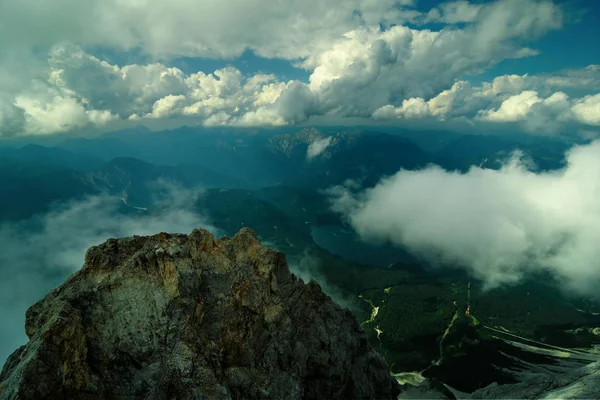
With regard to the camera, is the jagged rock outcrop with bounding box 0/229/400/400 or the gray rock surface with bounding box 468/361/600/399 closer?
the jagged rock outcrop with bounding box 0/229/400/400

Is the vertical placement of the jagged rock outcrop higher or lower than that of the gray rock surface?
higher

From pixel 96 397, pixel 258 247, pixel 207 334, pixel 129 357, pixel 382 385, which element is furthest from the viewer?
pixel 382 385

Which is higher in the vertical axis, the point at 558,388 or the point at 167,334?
the point at 167,334

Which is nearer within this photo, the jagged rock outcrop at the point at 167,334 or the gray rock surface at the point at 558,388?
the jagged rock outcrop at the point at 167,334

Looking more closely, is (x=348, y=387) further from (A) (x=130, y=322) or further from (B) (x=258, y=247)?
(A) (x=130, y=322)

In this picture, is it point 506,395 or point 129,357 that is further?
point 506,395

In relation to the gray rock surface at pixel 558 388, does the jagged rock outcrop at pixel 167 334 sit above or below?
above

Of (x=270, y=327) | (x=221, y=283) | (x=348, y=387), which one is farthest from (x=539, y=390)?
(x=221, y=283)

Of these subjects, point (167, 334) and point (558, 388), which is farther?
point (558, 388)
